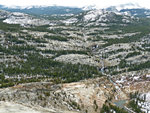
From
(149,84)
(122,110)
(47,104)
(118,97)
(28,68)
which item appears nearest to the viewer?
(47,104)

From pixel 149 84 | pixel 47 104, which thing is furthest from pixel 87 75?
pixel 47 104

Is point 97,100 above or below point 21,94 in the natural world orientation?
below

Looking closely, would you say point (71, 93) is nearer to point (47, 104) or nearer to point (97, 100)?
point (97, 100)

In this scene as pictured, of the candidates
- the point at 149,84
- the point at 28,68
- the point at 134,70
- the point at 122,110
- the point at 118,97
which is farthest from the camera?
the point at 134,70

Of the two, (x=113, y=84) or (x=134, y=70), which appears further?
(x=134, y=70)

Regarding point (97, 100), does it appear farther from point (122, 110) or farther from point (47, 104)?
point (47, 104)

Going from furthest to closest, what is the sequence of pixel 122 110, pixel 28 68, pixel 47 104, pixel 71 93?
1. pixel 28 68
2. pixel 71 93
3. pixel 122 110
4. pixel 47 104

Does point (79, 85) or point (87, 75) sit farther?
point (87, 75)

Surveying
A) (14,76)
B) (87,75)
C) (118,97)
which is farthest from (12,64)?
(118,97)

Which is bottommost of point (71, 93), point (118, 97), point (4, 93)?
point (118, 97)
